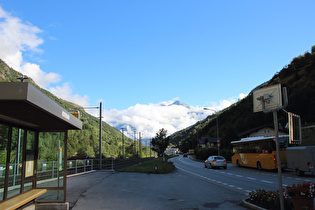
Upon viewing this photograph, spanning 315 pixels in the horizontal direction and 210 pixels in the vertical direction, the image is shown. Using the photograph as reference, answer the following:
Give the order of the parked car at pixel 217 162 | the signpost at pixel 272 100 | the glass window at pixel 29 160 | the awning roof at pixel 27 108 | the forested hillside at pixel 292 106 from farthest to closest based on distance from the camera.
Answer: the forested hillside at pixel 292 106
the parked car at pixel 217 162
the glass window at pixel 29 160
the signpost at pixel 272 100
the awning roof at pixel 27 108

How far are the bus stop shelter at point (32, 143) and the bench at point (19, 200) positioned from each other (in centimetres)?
10

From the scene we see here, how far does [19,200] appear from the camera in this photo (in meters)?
6.83

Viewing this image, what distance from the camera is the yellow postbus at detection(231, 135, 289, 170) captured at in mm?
23391

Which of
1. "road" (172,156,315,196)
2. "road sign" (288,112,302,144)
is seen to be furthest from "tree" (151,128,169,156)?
"road sign" (288,112,302,144)

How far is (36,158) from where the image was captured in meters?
8.79

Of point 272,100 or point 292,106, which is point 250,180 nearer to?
point 272,100

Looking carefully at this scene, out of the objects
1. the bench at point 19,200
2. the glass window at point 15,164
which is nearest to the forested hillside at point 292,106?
the bench at point 19,200

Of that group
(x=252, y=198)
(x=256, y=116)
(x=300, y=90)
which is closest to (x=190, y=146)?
(x=256, y=116)

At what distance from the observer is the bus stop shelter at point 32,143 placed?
5.40m

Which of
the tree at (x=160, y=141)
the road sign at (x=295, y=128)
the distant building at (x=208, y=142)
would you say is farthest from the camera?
the distant building at (x=208, y=142)

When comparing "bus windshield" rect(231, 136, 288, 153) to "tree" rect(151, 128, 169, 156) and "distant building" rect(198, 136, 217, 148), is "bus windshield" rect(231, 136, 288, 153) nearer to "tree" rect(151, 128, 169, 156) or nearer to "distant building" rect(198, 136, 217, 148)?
"tree" rect(151, 128, 169, 156)

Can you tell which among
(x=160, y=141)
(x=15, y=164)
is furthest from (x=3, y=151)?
(x=160, y=141)

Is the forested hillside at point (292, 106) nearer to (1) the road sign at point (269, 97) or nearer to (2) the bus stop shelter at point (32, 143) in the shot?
Result: (1) the road sign at point (269, 97)

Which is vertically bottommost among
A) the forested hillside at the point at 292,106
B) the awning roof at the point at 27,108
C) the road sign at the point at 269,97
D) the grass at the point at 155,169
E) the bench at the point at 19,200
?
the grass at the point at 155,169
